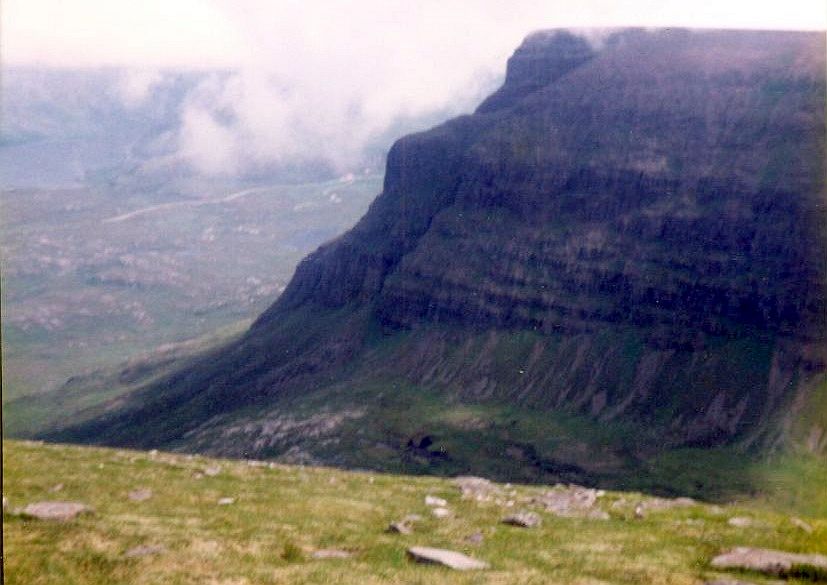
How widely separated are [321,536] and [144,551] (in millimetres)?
7507

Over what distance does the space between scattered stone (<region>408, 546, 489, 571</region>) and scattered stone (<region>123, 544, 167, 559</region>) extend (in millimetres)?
8938

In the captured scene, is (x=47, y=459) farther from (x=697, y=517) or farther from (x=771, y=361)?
(x=771, y=361)

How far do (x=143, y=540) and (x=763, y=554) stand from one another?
2242 cm

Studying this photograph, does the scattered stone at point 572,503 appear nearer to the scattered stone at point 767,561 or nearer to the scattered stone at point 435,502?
the scattered stone at point 435,502

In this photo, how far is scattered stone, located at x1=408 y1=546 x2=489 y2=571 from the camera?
34819 mm

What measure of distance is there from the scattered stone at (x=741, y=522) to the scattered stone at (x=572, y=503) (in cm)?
581

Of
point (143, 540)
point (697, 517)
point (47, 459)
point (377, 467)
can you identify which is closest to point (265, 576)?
point (143, 540)

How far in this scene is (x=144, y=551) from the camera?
36.1 m

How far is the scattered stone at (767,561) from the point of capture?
3391 centimetres

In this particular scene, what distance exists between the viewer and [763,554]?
1385 inches

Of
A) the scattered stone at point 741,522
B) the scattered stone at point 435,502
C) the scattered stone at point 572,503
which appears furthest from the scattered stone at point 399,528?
the scattered stone at point 741,522

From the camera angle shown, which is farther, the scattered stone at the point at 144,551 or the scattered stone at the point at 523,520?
the scattered stone at the point at 523,520

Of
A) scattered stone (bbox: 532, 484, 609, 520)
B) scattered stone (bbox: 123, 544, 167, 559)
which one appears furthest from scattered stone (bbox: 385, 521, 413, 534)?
scattered stone (bbox: 123, 544, 167, 559)

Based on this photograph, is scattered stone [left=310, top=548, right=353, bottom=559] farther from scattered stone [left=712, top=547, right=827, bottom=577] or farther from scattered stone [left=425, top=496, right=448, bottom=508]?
scattered stone [left=425, top=496, right=448, bottom=508]
